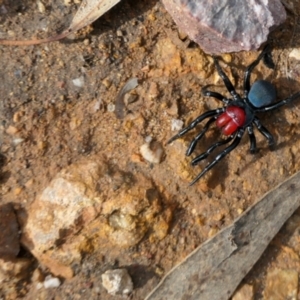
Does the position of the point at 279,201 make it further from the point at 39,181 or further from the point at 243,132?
the point at 39,181

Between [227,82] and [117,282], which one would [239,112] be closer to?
[227,82]

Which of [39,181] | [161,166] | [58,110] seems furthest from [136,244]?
[58,110]

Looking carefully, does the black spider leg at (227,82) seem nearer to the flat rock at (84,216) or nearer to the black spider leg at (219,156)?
the black spider leg at (219,156)

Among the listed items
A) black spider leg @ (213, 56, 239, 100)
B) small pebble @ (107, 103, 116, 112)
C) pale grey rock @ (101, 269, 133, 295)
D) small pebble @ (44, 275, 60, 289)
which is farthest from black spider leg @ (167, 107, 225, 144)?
small pebble @ (44, 275, 60, 289)

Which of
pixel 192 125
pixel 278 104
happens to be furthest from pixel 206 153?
pixel 278 104

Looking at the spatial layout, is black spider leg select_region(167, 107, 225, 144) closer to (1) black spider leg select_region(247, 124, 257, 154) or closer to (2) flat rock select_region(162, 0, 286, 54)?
(1) black spider leg select_region(247, 124, 257, 154)
